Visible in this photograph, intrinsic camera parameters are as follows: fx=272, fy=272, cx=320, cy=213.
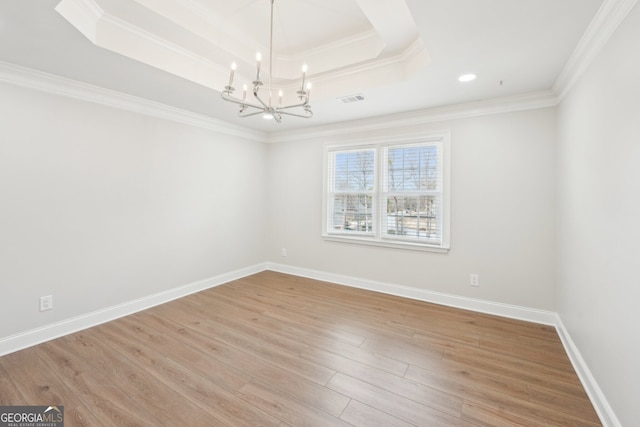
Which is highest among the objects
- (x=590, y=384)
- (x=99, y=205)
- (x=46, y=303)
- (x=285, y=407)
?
(x=99, y=205)

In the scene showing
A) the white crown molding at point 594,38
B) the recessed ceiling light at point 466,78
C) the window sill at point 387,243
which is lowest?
the window sill at point 387,243

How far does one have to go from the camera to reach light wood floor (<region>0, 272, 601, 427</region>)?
176cm

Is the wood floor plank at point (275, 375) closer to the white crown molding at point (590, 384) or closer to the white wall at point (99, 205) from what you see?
→ the white wall at point (99, 205)

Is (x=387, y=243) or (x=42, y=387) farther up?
(x=387, y=243)

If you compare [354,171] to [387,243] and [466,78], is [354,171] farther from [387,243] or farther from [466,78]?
[466,78]

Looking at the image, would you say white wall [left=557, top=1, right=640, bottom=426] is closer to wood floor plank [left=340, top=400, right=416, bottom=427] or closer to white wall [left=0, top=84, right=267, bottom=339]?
wood floor plank [left=340, top=400, right=416, bottom=427]

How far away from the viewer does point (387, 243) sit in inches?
157

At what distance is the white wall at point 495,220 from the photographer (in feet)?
9.91

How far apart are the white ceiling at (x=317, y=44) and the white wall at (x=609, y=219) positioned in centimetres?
46

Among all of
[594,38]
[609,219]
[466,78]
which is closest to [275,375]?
[609,219]

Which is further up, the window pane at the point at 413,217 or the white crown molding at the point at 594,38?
the white crown molding at the point at 594,38

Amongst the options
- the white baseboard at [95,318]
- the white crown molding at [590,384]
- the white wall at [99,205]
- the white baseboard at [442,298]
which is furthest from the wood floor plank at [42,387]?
the white baseboard at [442,298]

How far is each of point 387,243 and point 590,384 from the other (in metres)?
2.39

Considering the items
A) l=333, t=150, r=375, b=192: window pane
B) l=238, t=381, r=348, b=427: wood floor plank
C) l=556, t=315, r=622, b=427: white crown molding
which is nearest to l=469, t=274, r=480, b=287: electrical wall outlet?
l=556, t=315, r=622, b=427: white crown molding
